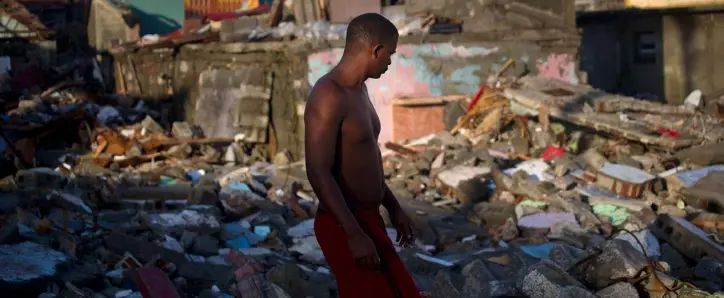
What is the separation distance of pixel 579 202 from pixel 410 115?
4765mm

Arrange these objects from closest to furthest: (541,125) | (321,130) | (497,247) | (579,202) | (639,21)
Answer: (321,130) < (497,247) < (579,202) < (541,125) < (639,21)

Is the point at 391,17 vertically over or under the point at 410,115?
over

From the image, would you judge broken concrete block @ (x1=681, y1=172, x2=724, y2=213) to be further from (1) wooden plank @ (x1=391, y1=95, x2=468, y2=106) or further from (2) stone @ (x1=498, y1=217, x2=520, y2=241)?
(1) wooden plank @ (x1=391, y1=95, x2=468, y2=106)

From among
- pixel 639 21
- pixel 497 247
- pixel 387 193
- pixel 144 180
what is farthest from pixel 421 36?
pixel 387 193

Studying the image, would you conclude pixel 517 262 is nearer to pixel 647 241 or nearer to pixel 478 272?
pixel 647 241

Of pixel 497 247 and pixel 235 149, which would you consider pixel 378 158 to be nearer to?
pixel 497 247

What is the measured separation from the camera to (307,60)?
1269 centimetres

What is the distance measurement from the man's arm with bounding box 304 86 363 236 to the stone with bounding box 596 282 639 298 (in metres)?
1.91

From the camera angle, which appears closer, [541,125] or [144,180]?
[144,180]

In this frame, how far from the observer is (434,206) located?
898 cm

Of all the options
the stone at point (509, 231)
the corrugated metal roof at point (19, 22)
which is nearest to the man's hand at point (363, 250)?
the stone at point (509, 231)

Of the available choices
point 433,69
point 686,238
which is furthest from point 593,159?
point 433,69

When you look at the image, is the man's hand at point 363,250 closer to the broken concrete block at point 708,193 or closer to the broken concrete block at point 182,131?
the broken concrete block at point 708,193

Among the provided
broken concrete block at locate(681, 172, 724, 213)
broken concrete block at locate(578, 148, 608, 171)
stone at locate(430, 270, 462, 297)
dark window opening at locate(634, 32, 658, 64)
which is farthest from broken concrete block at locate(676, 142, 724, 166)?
dark window opening at locate(634, 32, 658, 64)
